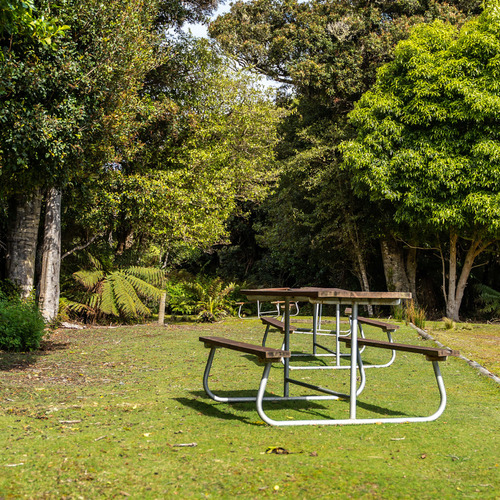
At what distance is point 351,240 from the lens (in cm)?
1998

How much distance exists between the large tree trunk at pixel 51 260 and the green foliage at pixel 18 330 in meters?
3.40

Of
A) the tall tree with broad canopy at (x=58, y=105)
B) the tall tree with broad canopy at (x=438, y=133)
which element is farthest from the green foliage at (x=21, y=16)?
the tall tree with broad canopy at (x=438, y=133)

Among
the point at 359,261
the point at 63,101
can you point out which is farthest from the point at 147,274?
the point at 359,261

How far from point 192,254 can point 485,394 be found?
21509 mm

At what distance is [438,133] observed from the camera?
16172mm

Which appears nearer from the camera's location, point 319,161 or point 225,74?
point 225,74

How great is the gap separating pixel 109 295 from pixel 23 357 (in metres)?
5.55

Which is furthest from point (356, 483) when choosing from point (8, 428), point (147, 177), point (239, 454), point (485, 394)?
point (147, 177)

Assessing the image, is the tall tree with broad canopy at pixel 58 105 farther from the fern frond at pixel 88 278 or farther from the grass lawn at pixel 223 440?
the grass lawn at pixel 223 440

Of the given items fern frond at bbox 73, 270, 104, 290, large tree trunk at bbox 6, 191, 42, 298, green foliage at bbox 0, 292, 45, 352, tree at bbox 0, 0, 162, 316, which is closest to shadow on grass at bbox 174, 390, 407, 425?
green foliage at bbox 0, 292, 45, 352

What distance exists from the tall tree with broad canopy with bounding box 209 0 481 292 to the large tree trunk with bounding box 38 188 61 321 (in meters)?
9.53

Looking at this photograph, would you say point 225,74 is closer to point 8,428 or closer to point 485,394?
point 485,394

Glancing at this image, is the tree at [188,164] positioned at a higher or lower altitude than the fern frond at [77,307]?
higher

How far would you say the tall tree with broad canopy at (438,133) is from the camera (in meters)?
15.4
